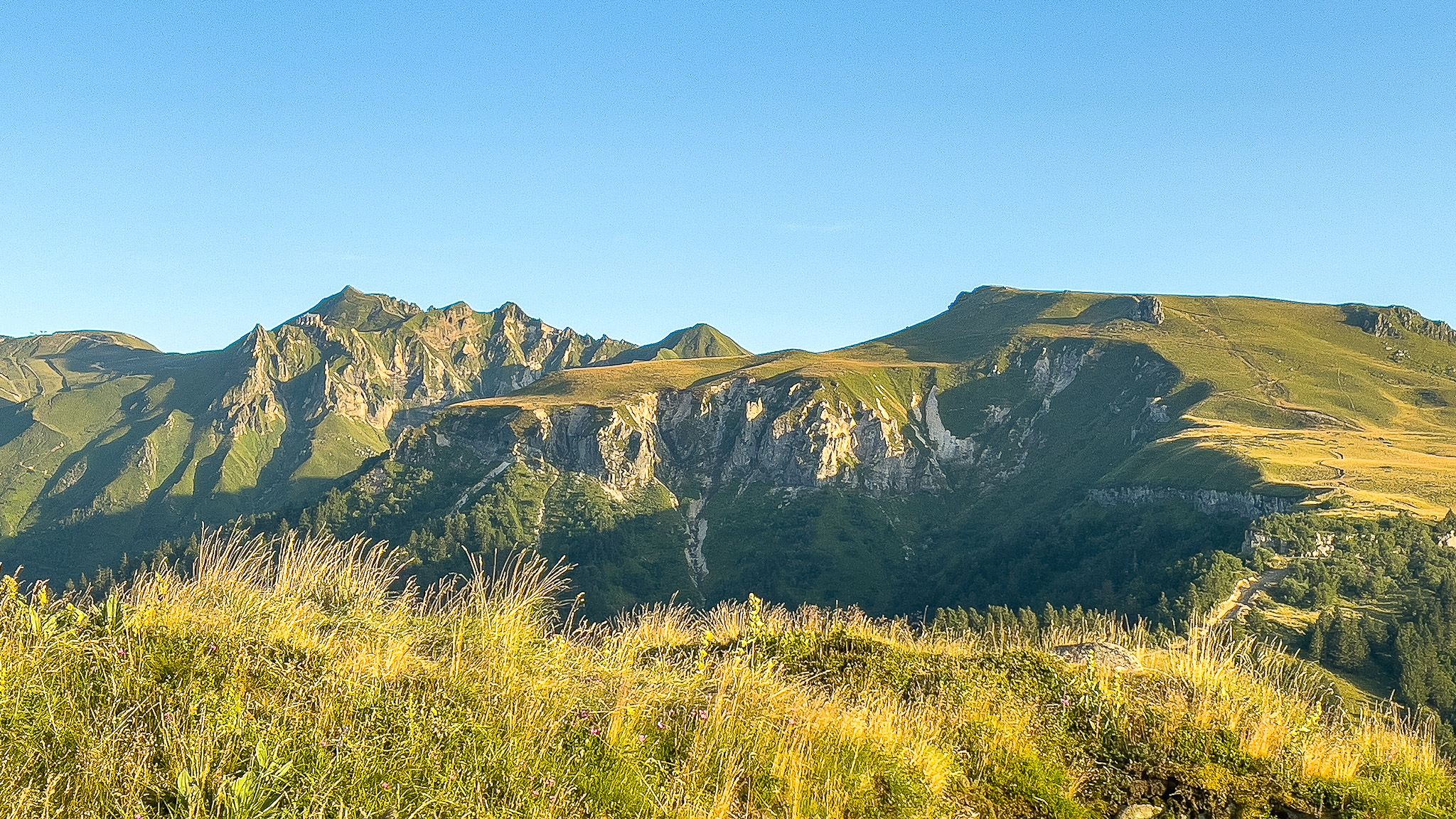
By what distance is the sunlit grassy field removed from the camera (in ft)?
16.2

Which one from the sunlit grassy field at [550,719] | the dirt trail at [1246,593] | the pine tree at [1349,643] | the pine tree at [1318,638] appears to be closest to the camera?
the sunlit grassy field at [550,719]

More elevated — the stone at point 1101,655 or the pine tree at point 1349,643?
the stone at point 1101,655

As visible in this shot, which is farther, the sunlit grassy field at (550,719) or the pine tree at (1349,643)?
the pine tree at (1349,643)

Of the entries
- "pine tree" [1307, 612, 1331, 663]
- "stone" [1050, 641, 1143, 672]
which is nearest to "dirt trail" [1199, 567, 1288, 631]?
"pine tree" [1307, 612, 1331, 663]

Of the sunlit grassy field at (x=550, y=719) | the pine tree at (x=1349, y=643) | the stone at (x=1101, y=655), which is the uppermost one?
the sunlit grassy field at (x=550, y=719)

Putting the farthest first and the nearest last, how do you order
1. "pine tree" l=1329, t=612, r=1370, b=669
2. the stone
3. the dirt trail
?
the dirt trail, "pine tree" l=1329, t=612, r=1370, b=669, the stone

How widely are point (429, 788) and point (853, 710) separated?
12.2ft

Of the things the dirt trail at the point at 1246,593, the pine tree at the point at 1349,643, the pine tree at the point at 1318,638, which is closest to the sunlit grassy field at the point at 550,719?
the pine tree at the point at 1318,638

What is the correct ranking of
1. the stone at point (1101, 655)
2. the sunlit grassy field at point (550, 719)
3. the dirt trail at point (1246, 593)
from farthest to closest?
1. the dirt trail at point (1246, 593)
2. the stone at point (1101, 655)
3. the sunlit grassy field at point (550, 719)

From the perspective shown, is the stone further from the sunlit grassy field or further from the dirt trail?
the dirt trail

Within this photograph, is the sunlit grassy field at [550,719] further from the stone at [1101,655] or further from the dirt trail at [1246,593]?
the dirt trail at [1246,593]

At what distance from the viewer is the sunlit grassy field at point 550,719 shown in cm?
494

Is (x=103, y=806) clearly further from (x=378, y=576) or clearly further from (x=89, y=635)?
(x=378, y=576)

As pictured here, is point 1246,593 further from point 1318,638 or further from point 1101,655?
point 1101,655
